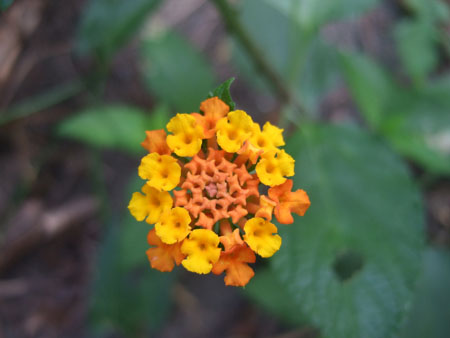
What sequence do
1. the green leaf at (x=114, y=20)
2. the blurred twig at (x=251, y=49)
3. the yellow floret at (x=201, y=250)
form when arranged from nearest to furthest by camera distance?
the yellow floret at (x=201, y=250) → the blurred twig at (x=251, y=49) → the green leaf at (x=114, y=20)

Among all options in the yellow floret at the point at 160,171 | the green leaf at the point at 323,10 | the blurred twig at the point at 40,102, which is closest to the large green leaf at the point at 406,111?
the green leaf at the point at 323,10

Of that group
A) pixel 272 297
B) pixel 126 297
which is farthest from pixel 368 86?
pixel 126 297

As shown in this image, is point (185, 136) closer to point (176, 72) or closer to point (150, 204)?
point (150, 204)

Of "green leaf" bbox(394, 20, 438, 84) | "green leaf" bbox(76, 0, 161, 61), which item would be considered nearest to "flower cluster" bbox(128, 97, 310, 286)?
"green leaf" bbox(76, 0, 161, 61)

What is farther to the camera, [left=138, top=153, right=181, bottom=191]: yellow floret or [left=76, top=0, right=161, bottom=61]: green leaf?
[left=76, top=0, right=161, bottom=61]: green leaf

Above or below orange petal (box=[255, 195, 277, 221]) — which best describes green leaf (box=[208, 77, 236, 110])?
above

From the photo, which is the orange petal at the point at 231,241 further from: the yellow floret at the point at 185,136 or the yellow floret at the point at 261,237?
the yellow floret at the point at 185,136

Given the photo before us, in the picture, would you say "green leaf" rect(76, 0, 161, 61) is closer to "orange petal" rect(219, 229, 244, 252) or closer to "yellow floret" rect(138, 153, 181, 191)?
"yellow floret" rect(138, 153, 181, 191)
